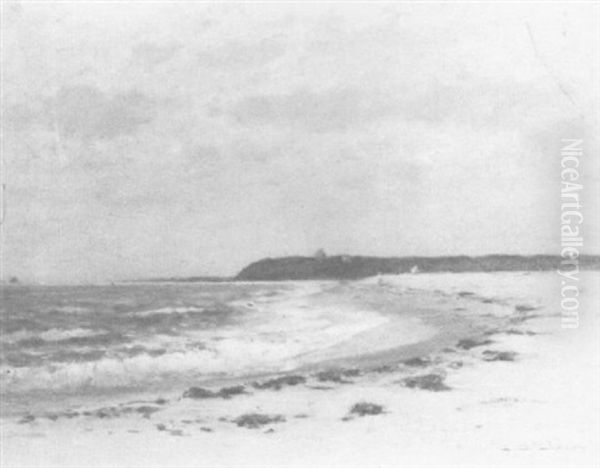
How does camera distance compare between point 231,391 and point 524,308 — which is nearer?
point 231,391

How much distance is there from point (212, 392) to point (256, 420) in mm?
881

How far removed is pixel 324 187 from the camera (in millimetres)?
8328

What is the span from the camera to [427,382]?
281 inches

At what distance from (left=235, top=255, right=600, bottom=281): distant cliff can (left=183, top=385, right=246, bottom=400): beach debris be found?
6.39 feet

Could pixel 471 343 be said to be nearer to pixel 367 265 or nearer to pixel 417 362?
pixel 417 362

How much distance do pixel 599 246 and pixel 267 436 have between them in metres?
3.75

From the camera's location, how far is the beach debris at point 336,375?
751 centimetres

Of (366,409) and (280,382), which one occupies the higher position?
(280,382)

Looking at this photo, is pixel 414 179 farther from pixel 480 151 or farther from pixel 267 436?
pixel 267 436

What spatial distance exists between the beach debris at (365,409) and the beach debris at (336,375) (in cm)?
60

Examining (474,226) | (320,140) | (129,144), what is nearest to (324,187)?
(320,140)

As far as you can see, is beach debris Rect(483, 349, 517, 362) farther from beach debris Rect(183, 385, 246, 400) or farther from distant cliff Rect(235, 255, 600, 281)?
beach debris Rect(183, 385, 246, 400)

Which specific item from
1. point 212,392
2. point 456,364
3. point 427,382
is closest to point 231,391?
point 212,392

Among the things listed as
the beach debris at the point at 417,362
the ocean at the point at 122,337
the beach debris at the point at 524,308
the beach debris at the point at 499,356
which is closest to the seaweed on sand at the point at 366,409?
the beach debris at the point at 417,362
